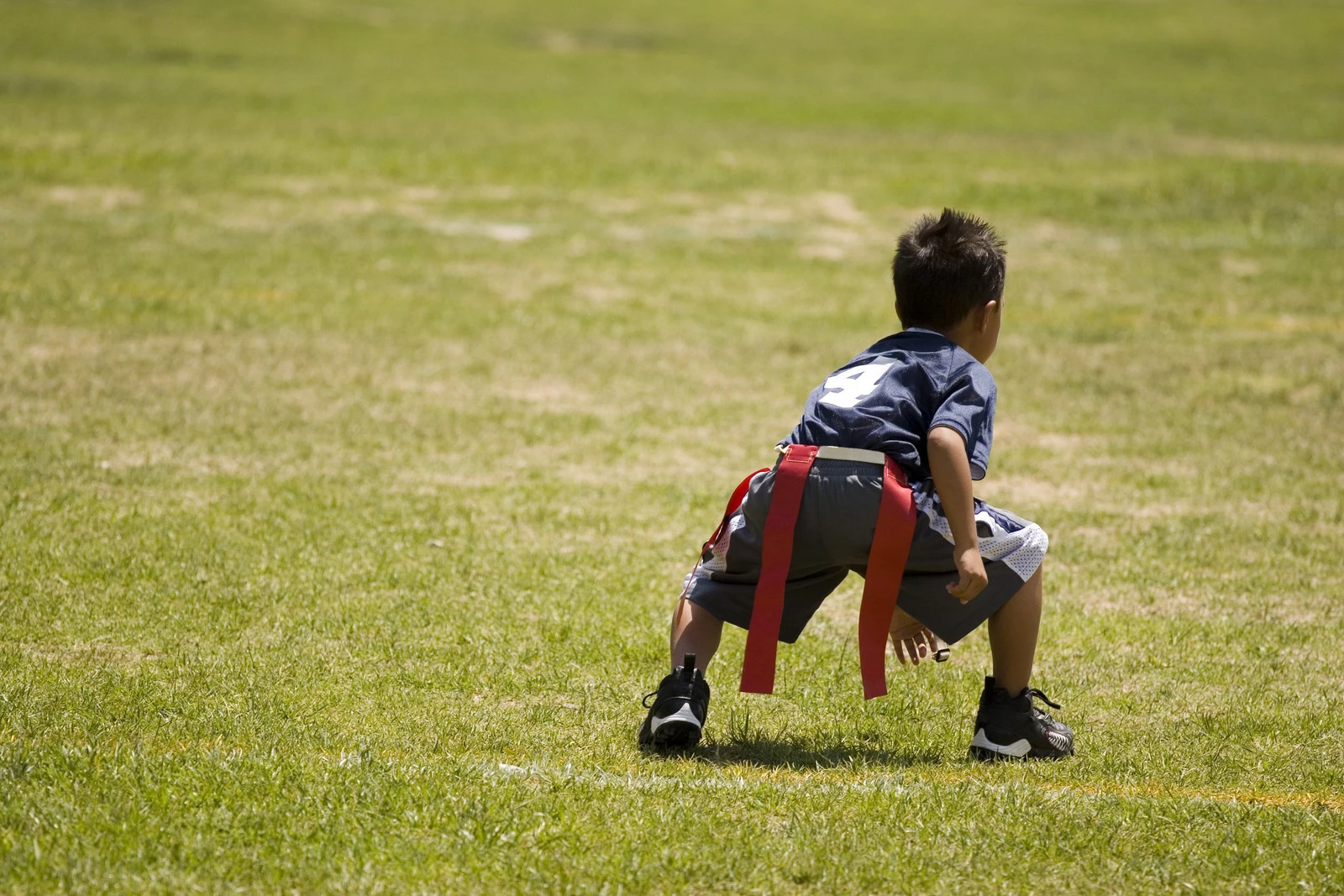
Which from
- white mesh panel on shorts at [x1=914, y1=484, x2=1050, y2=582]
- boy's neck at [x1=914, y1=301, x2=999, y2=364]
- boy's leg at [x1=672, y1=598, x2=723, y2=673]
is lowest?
boy's leg at [x1=672, y1=598, x2=723, y2=673]

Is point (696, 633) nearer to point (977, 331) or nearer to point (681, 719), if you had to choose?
point (681, 719)

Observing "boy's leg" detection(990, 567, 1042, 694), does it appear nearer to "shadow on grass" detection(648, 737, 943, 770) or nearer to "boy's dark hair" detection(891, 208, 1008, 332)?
"shadow on grass" detection(648, 737, 943, 770)

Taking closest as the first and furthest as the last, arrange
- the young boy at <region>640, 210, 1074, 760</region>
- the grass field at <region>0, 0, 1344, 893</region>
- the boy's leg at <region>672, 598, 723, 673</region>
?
the grass field at <region>0, 0, 1344, 893</region>
the young boy at <region>640, 210, 1074, 760</region>
the boy's leg at <region>672, 598, 723, 673</region>

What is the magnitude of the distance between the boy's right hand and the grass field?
1.50 ft

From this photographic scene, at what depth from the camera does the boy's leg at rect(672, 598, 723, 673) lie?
3703 mm

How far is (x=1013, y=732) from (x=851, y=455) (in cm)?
83

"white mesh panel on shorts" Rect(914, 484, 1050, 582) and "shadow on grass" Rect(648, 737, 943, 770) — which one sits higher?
"white mesh panel on shorts" Rect(914, 484, 1050, 582)

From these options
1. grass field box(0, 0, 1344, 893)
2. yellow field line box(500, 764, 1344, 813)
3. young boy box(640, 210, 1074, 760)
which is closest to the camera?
grass field box(0, 0, 1344, 893)

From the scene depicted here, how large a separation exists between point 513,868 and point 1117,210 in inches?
467

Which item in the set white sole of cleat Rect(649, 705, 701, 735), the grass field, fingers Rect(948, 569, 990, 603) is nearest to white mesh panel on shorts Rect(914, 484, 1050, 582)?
fingers Rect(948, 569, 990, 603)

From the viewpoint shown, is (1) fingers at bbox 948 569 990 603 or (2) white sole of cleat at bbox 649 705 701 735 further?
(2) white sole of cleat at bbox 649 705 701 735

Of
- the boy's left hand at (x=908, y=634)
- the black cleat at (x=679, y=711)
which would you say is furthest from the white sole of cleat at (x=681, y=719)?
the boy's left hand at (x=908, y=634)

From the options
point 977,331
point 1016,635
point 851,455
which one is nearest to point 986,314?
point 977,331

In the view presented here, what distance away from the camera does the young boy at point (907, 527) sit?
137 inches
